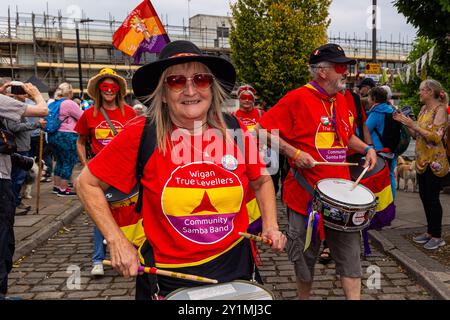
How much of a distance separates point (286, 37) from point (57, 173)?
22.8 meters

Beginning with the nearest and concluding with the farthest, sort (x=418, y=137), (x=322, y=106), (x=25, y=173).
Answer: (x=322, y=106), (x=418, y=137), (x=25, y=173)

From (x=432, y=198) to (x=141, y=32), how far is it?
6.72 meters

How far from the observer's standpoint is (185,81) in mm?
2316

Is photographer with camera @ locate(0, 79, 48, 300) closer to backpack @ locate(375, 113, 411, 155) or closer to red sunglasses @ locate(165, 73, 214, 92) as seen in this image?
red sunglasses @ locate(165, 73, 214, 92)

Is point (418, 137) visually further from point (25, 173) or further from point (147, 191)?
point (25, 173)

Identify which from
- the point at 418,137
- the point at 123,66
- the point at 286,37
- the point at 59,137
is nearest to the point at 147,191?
the point at 418,137

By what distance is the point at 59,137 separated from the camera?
9.75 metres

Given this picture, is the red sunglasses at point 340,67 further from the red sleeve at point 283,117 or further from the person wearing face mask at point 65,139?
the person wearing face mask at point 65,139

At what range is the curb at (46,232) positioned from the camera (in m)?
5.92

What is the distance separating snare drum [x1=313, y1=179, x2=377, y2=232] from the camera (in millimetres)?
3289

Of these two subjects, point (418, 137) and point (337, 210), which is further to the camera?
point (418, 137)

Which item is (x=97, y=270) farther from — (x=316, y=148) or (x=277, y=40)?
(x=277, y=40)

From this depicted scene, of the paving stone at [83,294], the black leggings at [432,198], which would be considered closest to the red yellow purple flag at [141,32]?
the black leggings at [432,198]

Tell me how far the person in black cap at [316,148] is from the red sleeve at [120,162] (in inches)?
67.5
